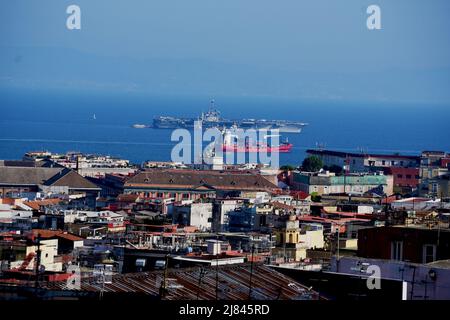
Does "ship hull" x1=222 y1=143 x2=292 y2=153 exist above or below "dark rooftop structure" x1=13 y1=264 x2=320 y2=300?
below

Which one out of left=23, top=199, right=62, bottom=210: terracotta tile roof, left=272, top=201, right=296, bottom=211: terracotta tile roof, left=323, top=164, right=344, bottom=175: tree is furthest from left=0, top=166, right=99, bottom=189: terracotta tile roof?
left=272, top=201, right=296, bottom=211: terracotta tile roof

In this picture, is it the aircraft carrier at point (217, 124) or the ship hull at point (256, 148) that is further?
the aircraft carrier at point (217, 124)

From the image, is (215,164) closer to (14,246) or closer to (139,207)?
(139,207)

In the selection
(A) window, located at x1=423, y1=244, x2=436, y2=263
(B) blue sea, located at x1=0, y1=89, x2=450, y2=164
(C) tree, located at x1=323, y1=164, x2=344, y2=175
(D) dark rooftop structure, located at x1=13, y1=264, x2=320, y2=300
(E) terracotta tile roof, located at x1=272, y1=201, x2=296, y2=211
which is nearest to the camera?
(D) dark rooftop structure, located at x1=13, y1=264, x2=320, y2=300

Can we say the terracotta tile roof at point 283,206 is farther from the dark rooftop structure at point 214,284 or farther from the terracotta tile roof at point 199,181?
the dark rooftop structure at point 214,284

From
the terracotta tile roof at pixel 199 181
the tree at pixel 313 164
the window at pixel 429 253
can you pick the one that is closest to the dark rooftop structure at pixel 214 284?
the window at pixel 429 253

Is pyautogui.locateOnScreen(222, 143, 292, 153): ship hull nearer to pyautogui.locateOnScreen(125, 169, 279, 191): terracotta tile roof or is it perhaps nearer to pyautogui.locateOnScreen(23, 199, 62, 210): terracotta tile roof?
pyautogui.locateOnScreen(125, 169, 279, 191): terracotta tile roof
